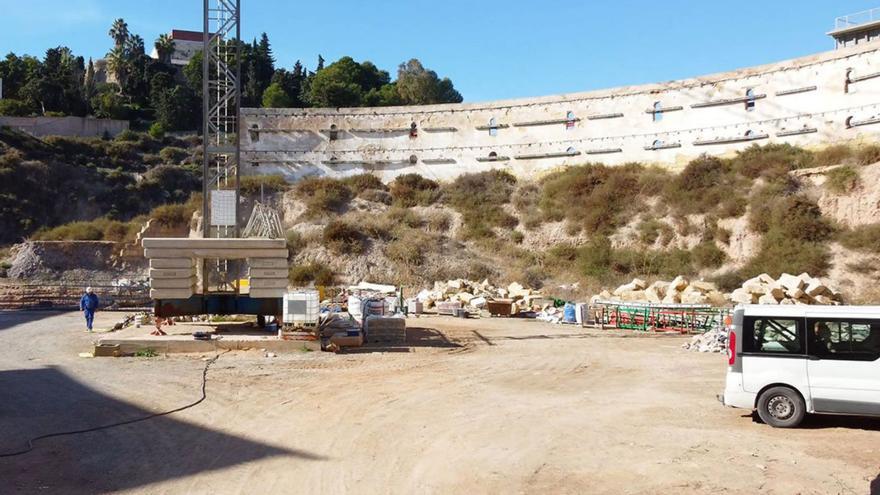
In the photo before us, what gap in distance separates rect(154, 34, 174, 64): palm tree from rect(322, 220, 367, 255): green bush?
224 feet

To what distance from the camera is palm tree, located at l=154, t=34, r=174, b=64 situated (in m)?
94.5

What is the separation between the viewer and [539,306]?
1124 inches

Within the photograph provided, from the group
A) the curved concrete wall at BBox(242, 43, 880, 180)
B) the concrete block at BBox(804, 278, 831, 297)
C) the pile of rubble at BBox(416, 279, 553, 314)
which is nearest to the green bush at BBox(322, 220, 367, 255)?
the pile of rubble at BBox(416, 279, 553, 314)

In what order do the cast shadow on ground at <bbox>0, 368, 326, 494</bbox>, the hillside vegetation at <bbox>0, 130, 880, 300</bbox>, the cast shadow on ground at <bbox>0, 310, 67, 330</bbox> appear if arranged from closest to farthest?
the cast shadow on ground at <bbox>0, 368, 326, 494</bbox>, the cast shadow on ground at <bbox>0, 310, 67, 330</bbox>, the hillside vegetation at <bbox>0, 130, 880, 300</bbox>

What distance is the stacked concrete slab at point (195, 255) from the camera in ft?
54.7

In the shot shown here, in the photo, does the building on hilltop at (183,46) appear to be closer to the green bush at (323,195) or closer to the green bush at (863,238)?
the green bush at (323,195)

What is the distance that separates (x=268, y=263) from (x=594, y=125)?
34126mm

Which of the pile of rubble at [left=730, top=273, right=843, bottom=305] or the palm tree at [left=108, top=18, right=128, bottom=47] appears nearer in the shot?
the pile of rubble at [left=730, top=273, right=843, bottom=305]

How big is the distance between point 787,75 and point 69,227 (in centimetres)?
4831

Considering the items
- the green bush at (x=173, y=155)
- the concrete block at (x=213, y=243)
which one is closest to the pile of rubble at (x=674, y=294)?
the concrete block at (x=213, y=243)

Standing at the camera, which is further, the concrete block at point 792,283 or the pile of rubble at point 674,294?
the pile of rubble at point 674,294

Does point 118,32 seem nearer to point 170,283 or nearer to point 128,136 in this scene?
point 128,136

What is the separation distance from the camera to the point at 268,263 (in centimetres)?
1722

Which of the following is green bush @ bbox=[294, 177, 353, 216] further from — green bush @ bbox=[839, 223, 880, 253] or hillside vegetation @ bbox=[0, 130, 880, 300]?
green bush @ bbox=[839, 223, 880, 253]
